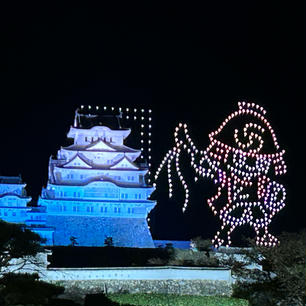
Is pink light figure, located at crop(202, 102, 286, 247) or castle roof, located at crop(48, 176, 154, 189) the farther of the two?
castle roof, located at crop(48, 176, 154, 189)

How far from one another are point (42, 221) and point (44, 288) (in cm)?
1712

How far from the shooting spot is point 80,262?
34.6 m

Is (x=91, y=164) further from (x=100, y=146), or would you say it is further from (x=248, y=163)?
(x=248, y=163)

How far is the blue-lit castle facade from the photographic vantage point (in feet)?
143

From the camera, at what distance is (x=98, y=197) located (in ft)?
145

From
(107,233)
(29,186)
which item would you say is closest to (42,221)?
(107,233)

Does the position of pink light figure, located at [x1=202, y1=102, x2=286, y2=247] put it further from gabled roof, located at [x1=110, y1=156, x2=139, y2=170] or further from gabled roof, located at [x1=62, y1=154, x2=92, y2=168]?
gabled roof, located at [x1=62, y1=154, x2=92, y2=168]

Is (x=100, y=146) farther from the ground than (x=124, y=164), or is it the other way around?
(x=100, y=146)

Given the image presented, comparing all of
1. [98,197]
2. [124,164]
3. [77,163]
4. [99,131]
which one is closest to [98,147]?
[99,131]

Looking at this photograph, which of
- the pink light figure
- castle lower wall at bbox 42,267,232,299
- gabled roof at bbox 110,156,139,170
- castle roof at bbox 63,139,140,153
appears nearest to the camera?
castle lower wall at bbox 42,267,232,299

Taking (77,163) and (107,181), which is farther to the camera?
(77,163)

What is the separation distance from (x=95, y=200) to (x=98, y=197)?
1.18 ft

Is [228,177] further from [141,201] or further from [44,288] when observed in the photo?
[44,288]

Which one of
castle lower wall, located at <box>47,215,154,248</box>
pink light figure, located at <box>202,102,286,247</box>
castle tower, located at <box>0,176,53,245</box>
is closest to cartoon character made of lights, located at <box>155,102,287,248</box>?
pink light figure, located at <box>202,102,286,247</box>
